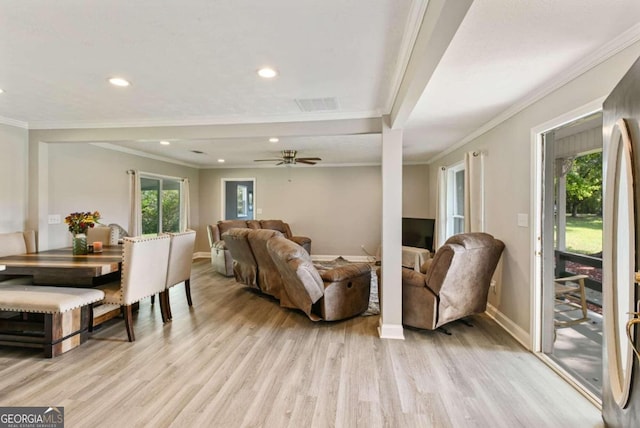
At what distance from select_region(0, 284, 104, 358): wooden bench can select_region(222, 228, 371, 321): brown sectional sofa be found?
1783 mm

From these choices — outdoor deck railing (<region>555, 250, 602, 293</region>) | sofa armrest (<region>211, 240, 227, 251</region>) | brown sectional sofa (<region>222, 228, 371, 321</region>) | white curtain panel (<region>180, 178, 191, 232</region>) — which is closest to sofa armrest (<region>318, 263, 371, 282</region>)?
brown sectional sofa (<region>222, 228, 371, 321</region>)

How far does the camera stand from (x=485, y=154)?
3.66 m

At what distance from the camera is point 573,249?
3.62 meters

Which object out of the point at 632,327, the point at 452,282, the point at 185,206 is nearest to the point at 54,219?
the point at 185,206

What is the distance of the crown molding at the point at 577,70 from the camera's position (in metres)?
1.71

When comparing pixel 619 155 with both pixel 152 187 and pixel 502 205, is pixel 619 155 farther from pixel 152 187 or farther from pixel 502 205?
pixel 152 187

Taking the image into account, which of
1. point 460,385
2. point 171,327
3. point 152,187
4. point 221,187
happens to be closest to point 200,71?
point 171,327

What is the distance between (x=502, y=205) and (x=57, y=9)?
13.1ft

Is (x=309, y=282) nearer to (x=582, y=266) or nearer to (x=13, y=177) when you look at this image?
(x=582, y=266)

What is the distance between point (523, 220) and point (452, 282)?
0.91 metres

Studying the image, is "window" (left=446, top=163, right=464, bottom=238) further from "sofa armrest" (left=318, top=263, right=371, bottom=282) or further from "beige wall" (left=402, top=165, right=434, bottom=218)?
"sofa armrest" (left=318, top=263, right=371, bottom=282)

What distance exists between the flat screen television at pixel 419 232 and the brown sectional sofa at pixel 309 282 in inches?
99.2

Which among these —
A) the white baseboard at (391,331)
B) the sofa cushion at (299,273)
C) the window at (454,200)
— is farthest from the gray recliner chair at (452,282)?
the window at (454,200)

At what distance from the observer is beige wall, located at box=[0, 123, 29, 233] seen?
3553 mm
